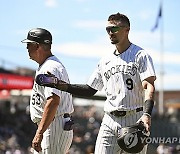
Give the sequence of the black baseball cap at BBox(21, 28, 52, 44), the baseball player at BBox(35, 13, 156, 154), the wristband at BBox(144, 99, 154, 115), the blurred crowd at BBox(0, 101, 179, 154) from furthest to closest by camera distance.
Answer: the blurred crowd at BBox(0, 101, 179, 154) → the black baseball cap at BBox(21, 28, 52, 44) → the baseball player at BBox(35, 13, 156, 154) → the wristband at BBox(144, 99, 154, 115)

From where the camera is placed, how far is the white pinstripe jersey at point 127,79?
5.49 metres

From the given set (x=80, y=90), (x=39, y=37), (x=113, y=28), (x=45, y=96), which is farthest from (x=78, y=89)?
(x=39, y=37)

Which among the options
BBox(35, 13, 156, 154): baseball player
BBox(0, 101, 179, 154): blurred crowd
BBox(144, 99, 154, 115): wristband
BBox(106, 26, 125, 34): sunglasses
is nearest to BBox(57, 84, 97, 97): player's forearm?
BBox(35, 13, 156, 154): baseball player

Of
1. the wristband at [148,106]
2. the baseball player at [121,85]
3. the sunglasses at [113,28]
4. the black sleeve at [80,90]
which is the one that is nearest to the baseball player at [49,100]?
the black sleeve at [80,90]

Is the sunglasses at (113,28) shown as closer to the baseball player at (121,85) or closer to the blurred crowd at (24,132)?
the baseball player at (121,85)

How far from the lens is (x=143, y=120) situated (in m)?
4.99

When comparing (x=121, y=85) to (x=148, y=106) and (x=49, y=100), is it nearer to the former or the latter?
(x=148, y=106)

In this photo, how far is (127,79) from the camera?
5.50 metres

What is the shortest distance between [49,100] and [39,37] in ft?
2.51

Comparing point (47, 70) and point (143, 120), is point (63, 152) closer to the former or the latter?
point (47, 70)

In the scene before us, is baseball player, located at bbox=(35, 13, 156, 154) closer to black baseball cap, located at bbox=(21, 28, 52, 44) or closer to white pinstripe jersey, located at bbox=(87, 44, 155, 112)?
white pinstripe jersey, located at bbox=(87, 44, 155, 112)

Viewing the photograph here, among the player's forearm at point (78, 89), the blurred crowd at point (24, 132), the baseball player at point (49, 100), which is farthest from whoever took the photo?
the blurred crowd at point (24, 132)

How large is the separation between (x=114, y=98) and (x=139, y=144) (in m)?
0.61

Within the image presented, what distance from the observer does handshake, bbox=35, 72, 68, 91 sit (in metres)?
5.56
